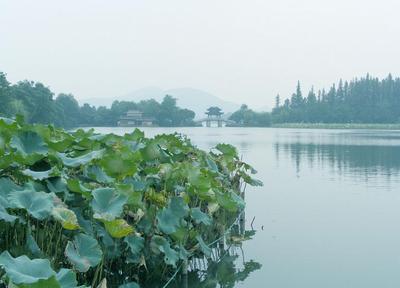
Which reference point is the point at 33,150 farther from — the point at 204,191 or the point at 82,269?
the point at 204,191

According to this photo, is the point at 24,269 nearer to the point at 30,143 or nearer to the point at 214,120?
the point at 30,143

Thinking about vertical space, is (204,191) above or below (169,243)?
above

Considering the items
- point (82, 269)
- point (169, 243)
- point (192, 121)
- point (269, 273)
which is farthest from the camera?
point (192, 121)

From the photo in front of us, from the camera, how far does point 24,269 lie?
1717 millimetres

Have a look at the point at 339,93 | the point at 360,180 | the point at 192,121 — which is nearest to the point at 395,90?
the point at 339,93

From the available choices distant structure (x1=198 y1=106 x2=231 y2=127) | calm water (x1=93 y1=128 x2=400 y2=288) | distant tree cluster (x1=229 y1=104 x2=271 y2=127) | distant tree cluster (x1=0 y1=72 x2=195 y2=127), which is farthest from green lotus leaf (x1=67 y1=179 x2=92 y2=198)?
distant structure (x1=198 y1=106 x2=231 y2=127)

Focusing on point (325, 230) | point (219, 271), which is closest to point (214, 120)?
point (325, 230)

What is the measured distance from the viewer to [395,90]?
76875 millimetres

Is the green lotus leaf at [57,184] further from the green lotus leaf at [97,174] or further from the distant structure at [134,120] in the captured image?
the distant structure at [134,120]

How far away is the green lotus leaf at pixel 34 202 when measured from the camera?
7.60ft

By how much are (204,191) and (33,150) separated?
4.91ft

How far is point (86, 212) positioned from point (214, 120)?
316 ft

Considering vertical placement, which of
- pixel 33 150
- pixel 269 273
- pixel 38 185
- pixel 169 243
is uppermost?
pixel 33 150

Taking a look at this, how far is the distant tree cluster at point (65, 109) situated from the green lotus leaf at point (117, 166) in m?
29.8
